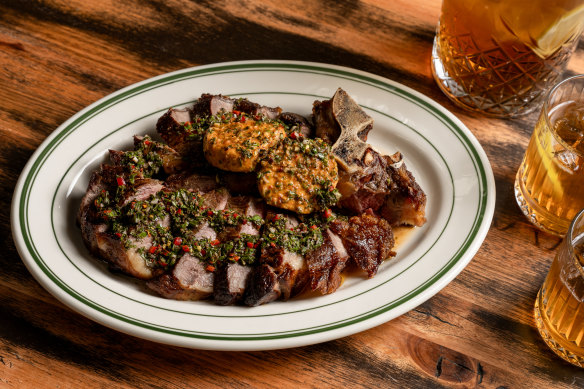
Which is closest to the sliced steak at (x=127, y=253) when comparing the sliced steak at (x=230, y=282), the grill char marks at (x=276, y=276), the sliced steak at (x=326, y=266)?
the sliced steak at (x=230, y=282)

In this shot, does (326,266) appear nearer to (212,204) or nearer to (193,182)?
(212,204)

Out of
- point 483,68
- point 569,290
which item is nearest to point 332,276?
point 569,290

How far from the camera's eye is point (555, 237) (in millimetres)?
3275

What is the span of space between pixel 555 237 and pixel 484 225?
0.55 metres

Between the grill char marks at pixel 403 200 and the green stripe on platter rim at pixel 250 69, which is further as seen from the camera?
the grill char marks at pixel 403 200

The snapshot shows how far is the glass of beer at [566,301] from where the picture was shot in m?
2.54

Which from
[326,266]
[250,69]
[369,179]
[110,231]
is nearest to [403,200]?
[369,179]

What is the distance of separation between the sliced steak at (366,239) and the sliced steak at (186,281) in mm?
645

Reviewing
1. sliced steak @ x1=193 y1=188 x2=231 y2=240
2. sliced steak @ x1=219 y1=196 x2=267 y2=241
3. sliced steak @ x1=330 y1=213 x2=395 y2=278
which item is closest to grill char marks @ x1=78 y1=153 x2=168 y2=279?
sliced steak @ x1=193 y1=188 x2=231 y2=240

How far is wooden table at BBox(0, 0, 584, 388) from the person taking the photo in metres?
2.73

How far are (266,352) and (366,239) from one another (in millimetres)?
689

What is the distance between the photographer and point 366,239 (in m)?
2.95

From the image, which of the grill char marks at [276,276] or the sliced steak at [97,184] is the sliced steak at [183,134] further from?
the grill char marks at [276,276]

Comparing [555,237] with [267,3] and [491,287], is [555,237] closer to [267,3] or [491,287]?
[491,287]
